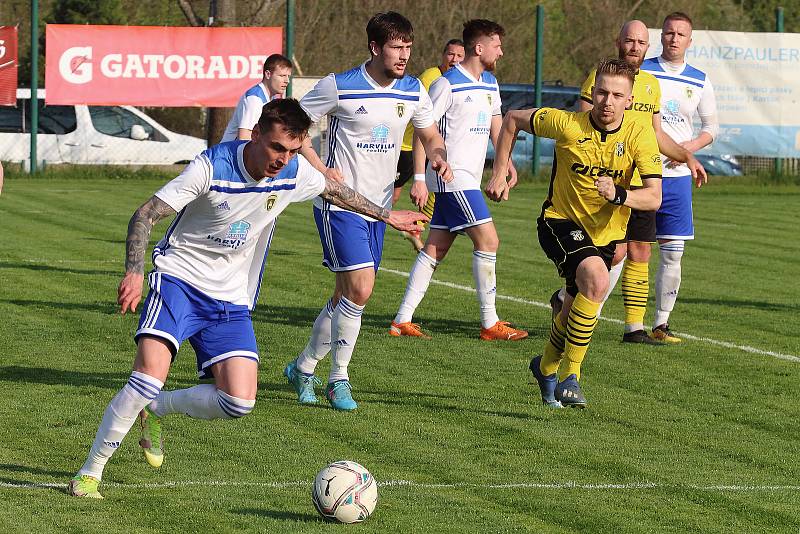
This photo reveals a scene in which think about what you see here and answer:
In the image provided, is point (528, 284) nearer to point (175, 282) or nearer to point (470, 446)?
point (470, 446)

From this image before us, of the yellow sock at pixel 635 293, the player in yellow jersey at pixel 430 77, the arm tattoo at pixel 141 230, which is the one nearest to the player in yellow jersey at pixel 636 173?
the yellow sock at pixel 635 293

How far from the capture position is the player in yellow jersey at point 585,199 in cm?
833

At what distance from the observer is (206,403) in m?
6.63

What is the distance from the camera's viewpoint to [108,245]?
16.8m

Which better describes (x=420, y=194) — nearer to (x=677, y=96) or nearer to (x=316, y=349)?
(x=316, y=349)

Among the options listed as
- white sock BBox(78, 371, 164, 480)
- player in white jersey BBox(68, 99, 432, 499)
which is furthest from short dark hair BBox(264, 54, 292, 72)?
white sock BBox(78, 371, 164, 480)

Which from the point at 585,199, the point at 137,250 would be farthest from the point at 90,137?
the point at 137,250

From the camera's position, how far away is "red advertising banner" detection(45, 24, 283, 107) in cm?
2467

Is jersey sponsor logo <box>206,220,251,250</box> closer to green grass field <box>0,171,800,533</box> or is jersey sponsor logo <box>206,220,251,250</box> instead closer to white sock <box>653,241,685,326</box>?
green grass field <box>0,171,800,533</box>

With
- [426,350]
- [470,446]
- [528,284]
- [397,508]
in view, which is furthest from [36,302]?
[397,508]

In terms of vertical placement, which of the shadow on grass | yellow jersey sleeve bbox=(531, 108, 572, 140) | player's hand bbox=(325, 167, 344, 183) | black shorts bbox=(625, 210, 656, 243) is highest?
yellow jersey sleeve bbox=(531, 108, 572, 140)

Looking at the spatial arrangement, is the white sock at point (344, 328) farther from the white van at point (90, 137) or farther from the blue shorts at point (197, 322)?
the white van at point (90, 137)

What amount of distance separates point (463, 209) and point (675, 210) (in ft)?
5.39

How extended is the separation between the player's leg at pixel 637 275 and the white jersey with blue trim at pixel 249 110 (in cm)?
294
